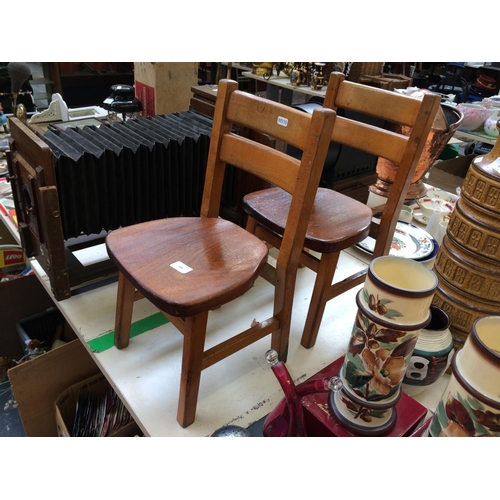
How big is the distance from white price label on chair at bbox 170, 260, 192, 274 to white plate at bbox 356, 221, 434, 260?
28.8 inches

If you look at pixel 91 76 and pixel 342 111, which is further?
pixel 91 76

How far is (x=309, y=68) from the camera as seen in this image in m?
3.42

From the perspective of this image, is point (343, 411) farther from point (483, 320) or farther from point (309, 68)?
point (309, 68)

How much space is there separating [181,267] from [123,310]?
0.81 ft

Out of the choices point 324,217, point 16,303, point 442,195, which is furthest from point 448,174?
point 16,303

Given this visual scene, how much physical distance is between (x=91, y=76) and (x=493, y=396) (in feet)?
17.2

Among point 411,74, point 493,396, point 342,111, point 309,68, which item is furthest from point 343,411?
point 411,74

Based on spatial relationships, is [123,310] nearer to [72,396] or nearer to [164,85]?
[72,396]

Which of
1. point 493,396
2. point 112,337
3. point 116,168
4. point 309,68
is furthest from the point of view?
point 309,68

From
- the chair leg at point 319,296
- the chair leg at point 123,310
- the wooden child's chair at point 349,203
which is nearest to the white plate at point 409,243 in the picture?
the wooden child's chair at point 349,203

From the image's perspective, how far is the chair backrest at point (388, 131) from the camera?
1.09 metres

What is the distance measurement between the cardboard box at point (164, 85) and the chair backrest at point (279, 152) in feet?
3.33

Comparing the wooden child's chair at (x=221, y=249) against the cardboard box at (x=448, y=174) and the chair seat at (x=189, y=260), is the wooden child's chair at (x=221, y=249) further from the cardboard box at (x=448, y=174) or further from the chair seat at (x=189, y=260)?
the cardboard box at (x=448, y=174)

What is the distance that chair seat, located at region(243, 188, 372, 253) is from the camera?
3.44ft
